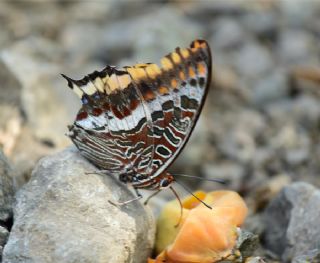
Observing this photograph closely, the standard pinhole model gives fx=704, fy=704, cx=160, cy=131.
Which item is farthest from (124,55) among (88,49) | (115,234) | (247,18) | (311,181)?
(115,234)

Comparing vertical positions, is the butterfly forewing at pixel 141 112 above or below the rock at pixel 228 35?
below

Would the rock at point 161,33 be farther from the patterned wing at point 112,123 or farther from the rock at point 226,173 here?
the patterned wing at point 112,123

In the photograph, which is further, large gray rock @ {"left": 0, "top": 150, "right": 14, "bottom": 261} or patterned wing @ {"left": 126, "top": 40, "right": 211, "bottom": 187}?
patterned wing @ {"left": 126, "top": 40, "right": 211, "bottom": 187}

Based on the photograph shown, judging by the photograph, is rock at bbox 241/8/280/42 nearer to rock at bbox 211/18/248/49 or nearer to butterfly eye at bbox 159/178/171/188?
rock at bbox 211/18/248/49

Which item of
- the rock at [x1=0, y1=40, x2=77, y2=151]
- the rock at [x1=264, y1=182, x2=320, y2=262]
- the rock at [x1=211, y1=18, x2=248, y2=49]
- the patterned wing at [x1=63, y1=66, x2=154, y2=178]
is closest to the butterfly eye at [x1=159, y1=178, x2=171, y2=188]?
the patterned wing at [x1=63, y1=66, x2=154, y2=178]

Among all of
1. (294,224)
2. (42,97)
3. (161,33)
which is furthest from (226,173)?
(161,33)

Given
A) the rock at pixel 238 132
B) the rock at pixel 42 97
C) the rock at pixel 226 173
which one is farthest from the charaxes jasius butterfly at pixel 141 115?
the rock at pixel 238 132

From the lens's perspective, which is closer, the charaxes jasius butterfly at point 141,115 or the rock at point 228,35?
the charaxes jasius butterfly at point 141,115
